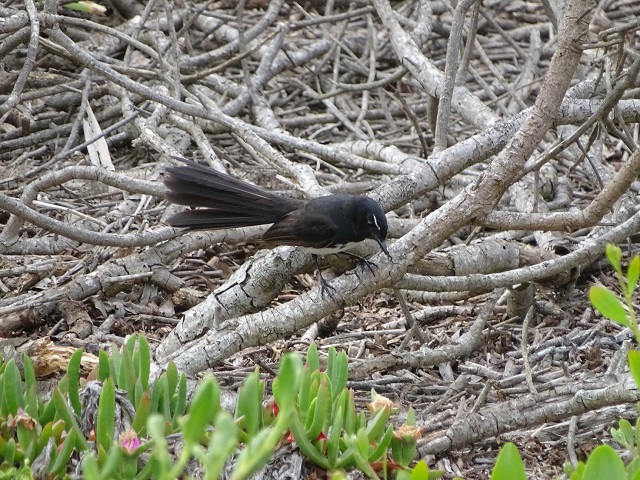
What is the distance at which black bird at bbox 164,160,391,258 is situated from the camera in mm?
4656

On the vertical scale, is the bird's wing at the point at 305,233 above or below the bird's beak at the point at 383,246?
below

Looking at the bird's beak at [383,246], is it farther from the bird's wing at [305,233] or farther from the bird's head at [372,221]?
the bird's wing at [305,233]

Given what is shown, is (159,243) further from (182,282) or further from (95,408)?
(95,408)

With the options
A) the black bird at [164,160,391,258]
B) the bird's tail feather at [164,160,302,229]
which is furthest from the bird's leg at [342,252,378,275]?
the bird's tail feather at [164,160,302,229]

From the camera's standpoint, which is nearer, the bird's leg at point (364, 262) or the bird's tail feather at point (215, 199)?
the bird's leg at point (364, 262)

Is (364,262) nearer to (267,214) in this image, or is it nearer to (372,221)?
(372,221)

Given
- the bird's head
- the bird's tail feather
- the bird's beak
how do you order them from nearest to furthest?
the bird's beak
the bird's head
the bird's tail feather

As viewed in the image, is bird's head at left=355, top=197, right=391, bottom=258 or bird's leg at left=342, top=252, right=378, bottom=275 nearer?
bird's leg at left=342, top=252, right=378, bottom=275

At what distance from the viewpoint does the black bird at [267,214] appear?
4.66 meters

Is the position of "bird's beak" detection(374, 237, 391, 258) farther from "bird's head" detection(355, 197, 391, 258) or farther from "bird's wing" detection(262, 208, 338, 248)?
"bird's wing" detection(262, 208, 338, 248)

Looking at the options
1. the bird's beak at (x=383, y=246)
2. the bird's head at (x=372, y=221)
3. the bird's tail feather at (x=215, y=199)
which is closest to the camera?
the bird's beak at (x=383, y=246)

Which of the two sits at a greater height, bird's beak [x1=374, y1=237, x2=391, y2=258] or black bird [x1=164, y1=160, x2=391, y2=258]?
bird's beak [x1=374, y1=237, x2=391, y2=258]

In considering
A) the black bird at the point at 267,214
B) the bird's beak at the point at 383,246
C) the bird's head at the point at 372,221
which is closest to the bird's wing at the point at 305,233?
the black bird at the point at 267,214

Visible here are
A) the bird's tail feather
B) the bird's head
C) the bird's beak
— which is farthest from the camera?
the bird's tail feather
